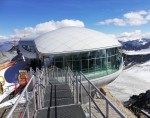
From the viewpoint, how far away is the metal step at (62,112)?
9291 mm

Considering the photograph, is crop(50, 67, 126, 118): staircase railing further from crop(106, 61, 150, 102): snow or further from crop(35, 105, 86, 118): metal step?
crop(106, 61, 150, 102): snow

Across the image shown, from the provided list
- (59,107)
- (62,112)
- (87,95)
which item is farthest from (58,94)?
(62,112)

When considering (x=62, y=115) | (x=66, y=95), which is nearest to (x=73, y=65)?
(x=66, y=95)

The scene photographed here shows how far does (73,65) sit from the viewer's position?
94.6 ft

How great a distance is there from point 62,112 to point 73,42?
71.0 ft

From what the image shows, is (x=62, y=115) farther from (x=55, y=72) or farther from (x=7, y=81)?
(x=7, y=81)

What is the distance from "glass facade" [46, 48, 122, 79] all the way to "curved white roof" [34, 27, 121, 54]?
0.64m

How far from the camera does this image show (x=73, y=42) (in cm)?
3095

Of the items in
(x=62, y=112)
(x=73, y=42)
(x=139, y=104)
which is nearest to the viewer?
(x=62, y=112)

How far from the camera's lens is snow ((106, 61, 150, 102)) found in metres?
57.0

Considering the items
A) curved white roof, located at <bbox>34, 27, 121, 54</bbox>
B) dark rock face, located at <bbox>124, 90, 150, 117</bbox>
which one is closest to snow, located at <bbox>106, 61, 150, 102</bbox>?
dark rock face, located at <bbox>124, 90, 150, 117</bbox>

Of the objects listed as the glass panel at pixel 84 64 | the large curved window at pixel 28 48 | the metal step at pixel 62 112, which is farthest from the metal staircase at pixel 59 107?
the large curved window at pixel 28 48

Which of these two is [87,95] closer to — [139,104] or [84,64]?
[84,64]

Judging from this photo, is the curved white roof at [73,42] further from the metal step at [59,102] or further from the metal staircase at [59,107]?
the metal step at [59,102]
